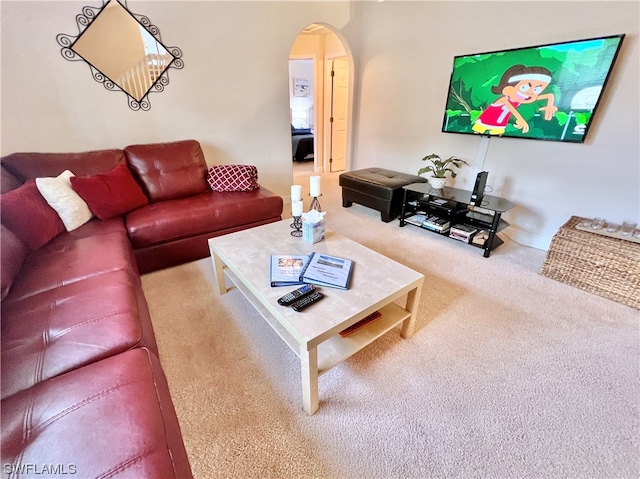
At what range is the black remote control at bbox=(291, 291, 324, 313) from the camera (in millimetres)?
1223

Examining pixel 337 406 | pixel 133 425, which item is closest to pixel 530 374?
pixel 337 406

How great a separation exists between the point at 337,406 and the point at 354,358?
28 centimetres

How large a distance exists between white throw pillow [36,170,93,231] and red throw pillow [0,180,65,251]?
3 centimetres

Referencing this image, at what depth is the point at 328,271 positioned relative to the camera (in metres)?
1.46

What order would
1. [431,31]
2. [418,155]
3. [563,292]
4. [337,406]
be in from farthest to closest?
[418,155] < [431,31] < [563,292] < [337,406]

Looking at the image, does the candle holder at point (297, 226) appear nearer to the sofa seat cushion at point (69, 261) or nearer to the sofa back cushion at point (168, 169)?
the sofa seat cushion at point (69, 261)

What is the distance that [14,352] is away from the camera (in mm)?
984

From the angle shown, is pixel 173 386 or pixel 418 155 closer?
pixel 173 386

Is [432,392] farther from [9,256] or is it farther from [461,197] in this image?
[9,256]

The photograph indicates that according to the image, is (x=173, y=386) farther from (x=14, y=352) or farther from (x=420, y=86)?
(x=420, y=86)

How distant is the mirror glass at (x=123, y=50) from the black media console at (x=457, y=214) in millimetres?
2667

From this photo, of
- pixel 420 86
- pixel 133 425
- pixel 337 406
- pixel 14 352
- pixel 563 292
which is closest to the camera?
pixel 133 425

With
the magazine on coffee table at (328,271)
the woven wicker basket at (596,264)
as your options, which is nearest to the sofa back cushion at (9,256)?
the magazine on coffee table at (328,271)

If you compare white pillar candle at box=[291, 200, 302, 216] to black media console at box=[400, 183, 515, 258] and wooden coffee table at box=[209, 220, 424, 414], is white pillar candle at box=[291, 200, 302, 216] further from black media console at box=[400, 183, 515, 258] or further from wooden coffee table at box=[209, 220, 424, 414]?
black media console at box=[400, 183, 515, 258]
